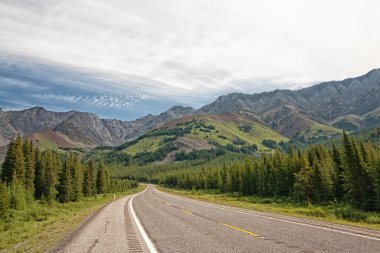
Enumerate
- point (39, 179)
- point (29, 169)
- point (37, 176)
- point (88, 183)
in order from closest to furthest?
1. point (29, 169)
2. point (39, 179)
3. point (37, 176)
4. point (88, 183)

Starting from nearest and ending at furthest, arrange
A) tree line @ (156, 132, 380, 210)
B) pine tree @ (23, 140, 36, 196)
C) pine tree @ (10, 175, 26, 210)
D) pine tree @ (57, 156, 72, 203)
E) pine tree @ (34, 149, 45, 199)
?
1. tree line @ (156, 132, 380, 210)
2. pine tree @ (10, 175, 26, 210)
3. pine tree @ (23, 140, 36, 196)
4. pine tree @ (57, 156, 72, 203)
5. pine tree @ (34, 149, 45, 199)

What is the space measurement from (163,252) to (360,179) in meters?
39.9

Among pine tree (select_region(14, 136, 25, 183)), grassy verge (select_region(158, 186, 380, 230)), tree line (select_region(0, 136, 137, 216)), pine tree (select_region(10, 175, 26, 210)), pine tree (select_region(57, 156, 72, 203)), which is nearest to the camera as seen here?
grassy verge (select_region(158, 186, 380, 230))

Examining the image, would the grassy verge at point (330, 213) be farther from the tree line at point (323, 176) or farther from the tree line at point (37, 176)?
the tree line at point (37, 176)

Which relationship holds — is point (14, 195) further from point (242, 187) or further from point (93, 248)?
point (242, 187)

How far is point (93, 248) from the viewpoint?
11.9 meters

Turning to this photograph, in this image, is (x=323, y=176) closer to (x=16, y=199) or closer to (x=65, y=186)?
(x=16, y=199)

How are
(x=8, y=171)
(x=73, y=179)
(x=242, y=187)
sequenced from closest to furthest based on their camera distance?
(x=8, y=171) → (x=73, y=179) → (x=242, y=187)

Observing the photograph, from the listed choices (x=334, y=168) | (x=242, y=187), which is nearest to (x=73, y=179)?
(x=242, y=187)

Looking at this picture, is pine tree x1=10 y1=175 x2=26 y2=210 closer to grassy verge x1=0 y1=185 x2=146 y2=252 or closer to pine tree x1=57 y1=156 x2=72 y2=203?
grassy verge x1=0 y1=185 x2=146 y2=252

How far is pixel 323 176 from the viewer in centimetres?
5059

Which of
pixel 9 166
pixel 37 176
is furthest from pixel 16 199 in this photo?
pixel 37 176

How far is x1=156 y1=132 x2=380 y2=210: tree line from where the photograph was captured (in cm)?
4159

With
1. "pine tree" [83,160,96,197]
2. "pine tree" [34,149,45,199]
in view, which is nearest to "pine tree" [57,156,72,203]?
"pine tree" [34,149,45,199]
